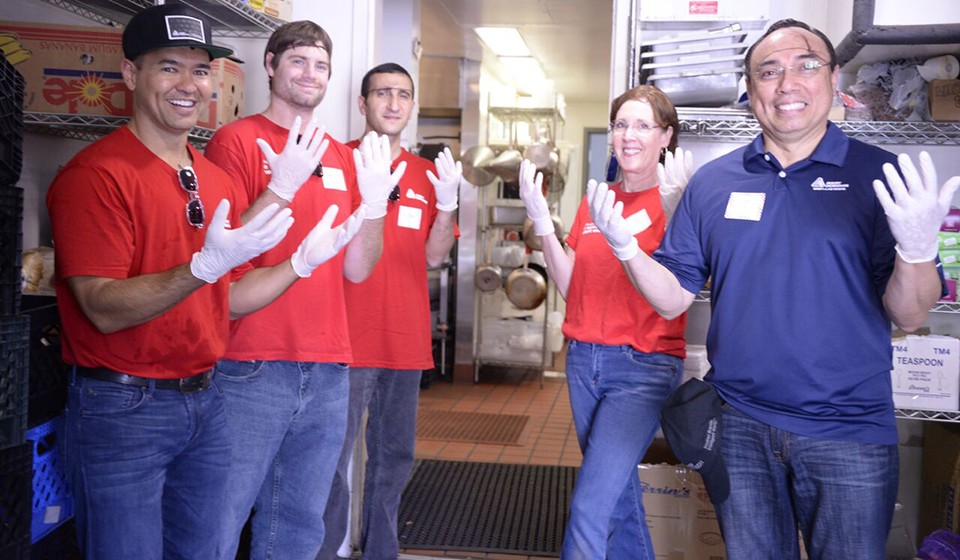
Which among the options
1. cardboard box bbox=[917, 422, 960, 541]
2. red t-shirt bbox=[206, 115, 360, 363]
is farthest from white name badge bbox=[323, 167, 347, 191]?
cardboard box bbox=[917, 422, 960, 541]

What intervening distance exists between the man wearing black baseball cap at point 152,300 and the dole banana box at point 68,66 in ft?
2.21

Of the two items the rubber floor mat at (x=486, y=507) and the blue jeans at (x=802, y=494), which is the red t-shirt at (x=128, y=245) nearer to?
the blue jeans at (x=802, y=494)

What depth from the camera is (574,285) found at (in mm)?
2496

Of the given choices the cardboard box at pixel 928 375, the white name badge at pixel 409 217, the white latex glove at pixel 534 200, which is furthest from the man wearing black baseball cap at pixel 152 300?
the cardboard box at pixel 928 375

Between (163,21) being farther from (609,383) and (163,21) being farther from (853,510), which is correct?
(853,510)

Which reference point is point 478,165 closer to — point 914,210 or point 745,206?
point 745,206

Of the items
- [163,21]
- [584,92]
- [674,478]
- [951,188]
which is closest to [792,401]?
[951,188]

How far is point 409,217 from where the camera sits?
3.04 meters

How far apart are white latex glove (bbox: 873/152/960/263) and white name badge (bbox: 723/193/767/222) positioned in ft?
0.82

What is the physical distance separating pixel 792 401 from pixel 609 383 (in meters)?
0.70

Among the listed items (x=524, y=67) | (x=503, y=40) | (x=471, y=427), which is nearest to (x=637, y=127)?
(x=471, y=427)

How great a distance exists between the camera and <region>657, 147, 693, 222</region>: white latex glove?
94.7 inches

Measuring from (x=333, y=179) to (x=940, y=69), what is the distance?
1.97 meters

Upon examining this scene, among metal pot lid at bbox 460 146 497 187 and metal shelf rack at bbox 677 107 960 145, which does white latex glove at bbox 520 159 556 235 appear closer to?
metal shelf rack at bbox 677 107 960 145
